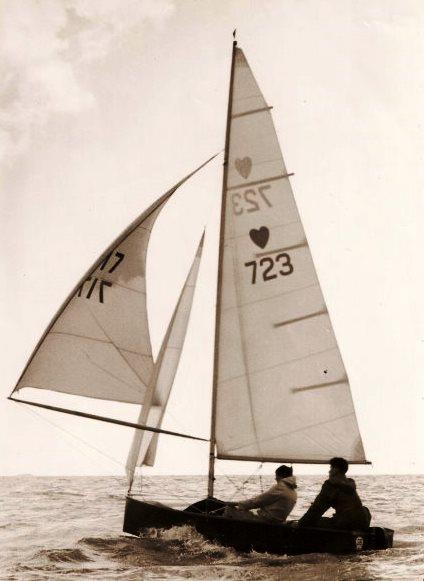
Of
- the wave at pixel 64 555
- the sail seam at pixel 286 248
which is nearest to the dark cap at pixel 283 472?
the wave at pixel 64 555

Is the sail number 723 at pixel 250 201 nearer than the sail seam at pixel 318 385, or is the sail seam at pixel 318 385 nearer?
the sail seam at pixel 318 385

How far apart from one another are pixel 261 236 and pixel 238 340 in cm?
180

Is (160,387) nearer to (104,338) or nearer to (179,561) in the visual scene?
(104,338)

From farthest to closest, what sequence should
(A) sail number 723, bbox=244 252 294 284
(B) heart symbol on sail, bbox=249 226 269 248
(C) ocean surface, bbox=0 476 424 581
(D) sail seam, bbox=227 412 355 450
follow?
(B) heart symbol on sail, bbox=249 226 269 248
(A) sail number 723, bbox=244 252 294 284
(D) sail seam, bbox=227 412 355 450
(C) ocean surface, bbox=0 476 424 581

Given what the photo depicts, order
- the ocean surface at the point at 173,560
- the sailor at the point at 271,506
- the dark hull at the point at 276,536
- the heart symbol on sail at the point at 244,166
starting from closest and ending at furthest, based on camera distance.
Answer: the ocean surface at the point at 173,560 → the dark hull at the point at 276,536 → the sailor at the point at 271,506 → the heart symbol on sail at the point at 244,166

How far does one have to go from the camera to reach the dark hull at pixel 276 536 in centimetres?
998

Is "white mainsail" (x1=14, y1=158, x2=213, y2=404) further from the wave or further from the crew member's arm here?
the crew member's arm

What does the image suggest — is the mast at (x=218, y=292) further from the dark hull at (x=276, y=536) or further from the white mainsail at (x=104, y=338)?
the white mainsail at (x=104, y=338)

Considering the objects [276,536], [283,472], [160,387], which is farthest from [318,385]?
[276,536]

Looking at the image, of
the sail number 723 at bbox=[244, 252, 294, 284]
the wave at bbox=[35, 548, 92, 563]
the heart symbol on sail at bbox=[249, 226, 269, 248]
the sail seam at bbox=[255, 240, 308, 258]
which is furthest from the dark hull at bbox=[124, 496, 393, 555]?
the heart symbol on sail at bbox=[249, 226, 269, 248]

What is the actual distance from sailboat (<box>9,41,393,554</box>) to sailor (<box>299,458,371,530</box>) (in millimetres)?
1467

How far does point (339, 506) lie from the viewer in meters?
10.3

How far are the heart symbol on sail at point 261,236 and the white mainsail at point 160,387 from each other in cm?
150

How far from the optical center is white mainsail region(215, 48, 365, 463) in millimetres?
11859
